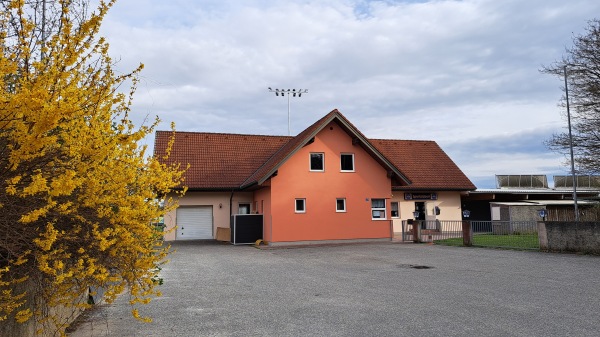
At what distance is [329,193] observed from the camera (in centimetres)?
2461

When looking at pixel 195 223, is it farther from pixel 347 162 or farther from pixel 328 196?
pixel 347 162

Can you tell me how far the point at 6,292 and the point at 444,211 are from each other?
30284 mm

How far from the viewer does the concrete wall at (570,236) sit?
15836 millimetres

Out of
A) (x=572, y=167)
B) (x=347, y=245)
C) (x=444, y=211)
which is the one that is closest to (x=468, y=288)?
(x=347, y=245)

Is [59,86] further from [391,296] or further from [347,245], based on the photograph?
[347,245]

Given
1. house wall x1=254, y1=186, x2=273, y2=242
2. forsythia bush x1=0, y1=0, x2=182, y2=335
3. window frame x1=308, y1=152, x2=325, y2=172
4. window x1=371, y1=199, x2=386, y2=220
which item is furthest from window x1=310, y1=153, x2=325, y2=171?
forsythia bush x1=0, y1=0, x2=182, y2=335

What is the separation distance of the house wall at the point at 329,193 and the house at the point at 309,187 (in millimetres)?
50

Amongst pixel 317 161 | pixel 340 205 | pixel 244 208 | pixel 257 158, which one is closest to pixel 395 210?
pixel 340 205

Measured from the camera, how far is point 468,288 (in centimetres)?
995

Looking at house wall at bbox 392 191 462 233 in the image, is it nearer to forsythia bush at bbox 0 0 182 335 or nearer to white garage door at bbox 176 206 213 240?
white garage door at bbox 176 206 213 240

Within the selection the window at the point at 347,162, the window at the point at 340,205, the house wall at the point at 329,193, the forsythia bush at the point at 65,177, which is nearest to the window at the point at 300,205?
the house wall at the point at 329,193

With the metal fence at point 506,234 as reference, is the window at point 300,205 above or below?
above

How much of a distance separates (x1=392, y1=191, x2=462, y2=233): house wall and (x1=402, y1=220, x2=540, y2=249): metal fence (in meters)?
4.41

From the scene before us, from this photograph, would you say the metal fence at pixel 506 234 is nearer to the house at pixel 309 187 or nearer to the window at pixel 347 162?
the house at pixel 309 187
